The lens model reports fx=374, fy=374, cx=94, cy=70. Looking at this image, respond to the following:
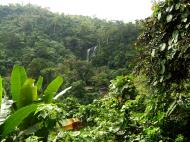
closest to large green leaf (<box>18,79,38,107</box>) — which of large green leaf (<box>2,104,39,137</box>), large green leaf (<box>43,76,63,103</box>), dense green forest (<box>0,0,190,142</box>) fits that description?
dense green forest (<box>0,0,190,142</box>)

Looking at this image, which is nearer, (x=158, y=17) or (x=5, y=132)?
(x=158, y=17)

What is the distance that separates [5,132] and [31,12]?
5927 centimetres

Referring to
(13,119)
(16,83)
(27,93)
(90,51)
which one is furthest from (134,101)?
(90,51)

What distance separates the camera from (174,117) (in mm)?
3346

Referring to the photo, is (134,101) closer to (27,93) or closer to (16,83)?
(27,93)

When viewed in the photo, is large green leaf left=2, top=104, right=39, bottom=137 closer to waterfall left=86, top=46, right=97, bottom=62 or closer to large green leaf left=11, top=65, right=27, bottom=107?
large green leaf left=11, top=65, right=27, bottom=107

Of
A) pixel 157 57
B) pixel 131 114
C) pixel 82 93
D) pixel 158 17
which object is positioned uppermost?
pixel 158 17

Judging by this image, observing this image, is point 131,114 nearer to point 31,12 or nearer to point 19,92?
point 19,92

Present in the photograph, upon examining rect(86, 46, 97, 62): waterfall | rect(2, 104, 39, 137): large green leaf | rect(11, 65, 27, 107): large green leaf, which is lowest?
rect(86, 46, 97, 62): waterfall

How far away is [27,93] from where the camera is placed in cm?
505

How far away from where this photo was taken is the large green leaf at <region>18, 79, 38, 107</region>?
4992mm

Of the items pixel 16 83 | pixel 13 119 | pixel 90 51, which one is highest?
pixel 16 83

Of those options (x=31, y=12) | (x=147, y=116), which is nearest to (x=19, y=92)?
(x=147, y=116)

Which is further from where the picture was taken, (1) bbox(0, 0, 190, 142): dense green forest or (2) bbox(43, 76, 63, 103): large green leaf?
(2) bbox(43, 76, 63, 103): large green leaf
